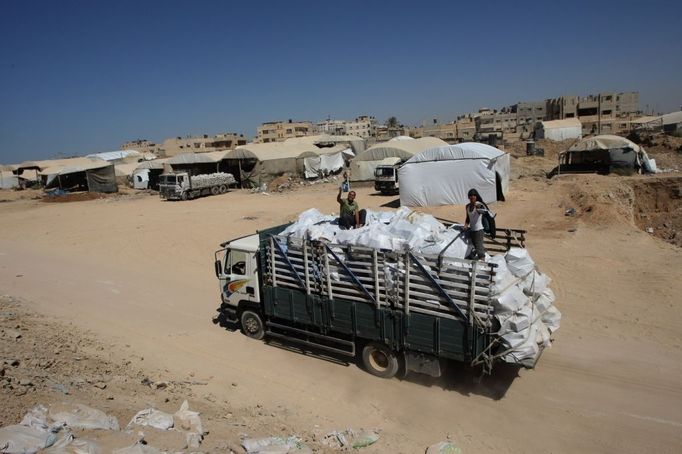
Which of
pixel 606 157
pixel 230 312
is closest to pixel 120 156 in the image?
pixel 606 157

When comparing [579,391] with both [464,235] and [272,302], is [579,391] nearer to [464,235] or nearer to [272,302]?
[464,235]

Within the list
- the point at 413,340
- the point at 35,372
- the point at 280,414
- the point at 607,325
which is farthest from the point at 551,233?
the point at 35,372

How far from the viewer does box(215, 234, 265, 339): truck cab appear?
8.91 metres

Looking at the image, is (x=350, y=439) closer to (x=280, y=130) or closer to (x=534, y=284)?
(x=534, y=284)

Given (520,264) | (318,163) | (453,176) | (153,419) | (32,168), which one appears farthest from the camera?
(32,168)

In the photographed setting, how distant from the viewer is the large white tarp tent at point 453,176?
21.6 meters

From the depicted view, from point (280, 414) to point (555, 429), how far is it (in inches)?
152

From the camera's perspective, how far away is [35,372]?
7.01 m

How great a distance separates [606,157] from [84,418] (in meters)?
31.0

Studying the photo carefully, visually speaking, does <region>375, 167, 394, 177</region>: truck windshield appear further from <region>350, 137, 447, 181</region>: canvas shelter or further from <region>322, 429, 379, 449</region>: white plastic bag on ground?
<region>322, 429, 379, 449</region>: white plastic bag on ground

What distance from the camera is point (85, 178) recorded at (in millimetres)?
42906

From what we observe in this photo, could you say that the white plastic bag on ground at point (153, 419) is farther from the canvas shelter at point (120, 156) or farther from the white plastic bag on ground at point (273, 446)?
the canvas shelter at point (120, 156)

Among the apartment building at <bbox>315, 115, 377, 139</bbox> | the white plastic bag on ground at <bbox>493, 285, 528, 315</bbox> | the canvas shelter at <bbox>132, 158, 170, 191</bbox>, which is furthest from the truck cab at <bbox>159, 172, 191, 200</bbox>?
the apartment building at <bbox>315, 115, 377, 139</bbox>

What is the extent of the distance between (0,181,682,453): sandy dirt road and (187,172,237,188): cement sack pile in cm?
1491
